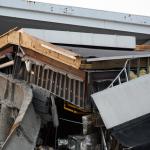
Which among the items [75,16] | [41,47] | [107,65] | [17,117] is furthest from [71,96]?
[75,16]

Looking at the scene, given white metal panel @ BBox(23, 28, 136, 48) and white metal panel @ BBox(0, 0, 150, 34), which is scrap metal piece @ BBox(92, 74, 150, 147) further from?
white metal panel @ BBox(0, 0, 150, 34)

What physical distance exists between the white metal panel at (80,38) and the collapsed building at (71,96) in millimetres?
23

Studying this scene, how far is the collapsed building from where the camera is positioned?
212 inches

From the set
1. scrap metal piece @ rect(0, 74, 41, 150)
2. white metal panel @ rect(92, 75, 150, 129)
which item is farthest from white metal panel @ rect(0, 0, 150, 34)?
white metal panel @ rect(92, 75, 150, 129)

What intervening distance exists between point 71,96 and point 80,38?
2156 mm

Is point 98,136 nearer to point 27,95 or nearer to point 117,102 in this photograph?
point 117,102

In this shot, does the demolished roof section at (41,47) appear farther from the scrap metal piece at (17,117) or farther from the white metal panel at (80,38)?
the scrap metal piece at (17,117)

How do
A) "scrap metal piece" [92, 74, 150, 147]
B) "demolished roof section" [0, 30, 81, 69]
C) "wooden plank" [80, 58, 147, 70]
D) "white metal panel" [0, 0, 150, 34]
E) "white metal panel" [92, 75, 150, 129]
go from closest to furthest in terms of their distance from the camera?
1. "scrap metal piece" [92, 74, 150, 147]
2. "white metal panel" [92, 75, 150, 129]
3. "wooden plank" [80, 58, 147, 70]
4. "demolished roof section" [0, 30, 81, 69]
5. "white metal panel" [0, 0, 150, 34]

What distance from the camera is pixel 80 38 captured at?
819 centimetres

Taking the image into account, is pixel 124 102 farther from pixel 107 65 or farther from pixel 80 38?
pixel 80 38

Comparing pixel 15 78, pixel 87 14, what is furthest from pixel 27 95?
pixel 87 14

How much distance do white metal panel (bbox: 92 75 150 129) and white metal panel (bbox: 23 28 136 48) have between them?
271 cm

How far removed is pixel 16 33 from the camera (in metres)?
7.65

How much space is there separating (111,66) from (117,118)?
124 cm
